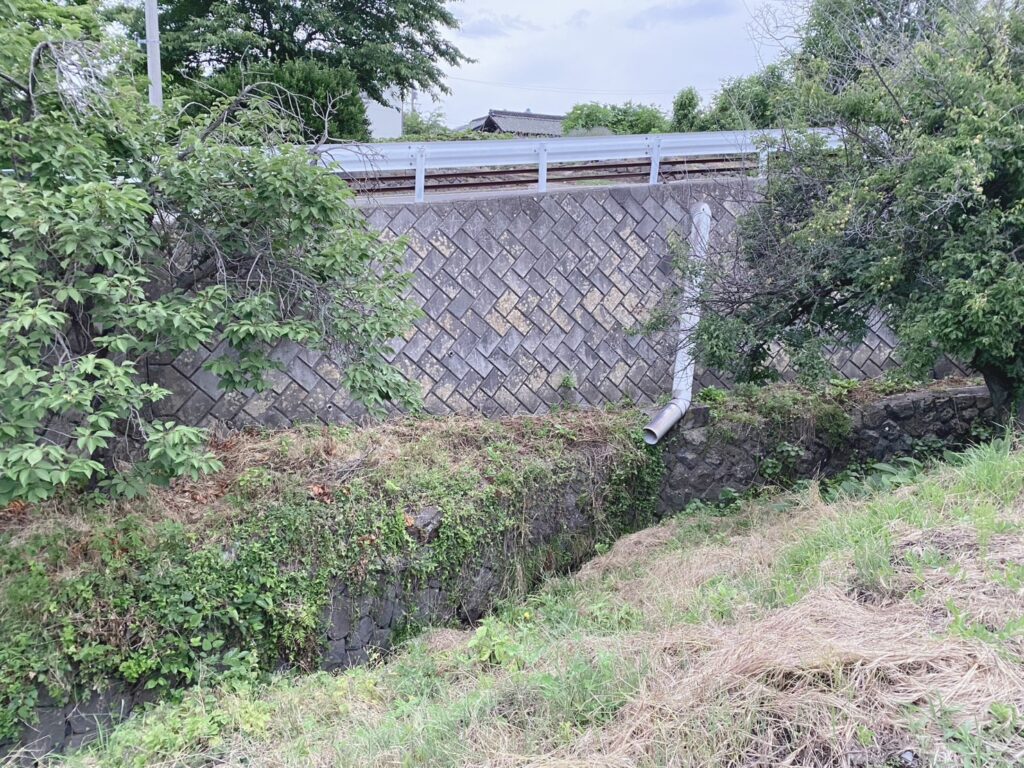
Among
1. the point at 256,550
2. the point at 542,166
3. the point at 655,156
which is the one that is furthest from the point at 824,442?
the point at 256,550

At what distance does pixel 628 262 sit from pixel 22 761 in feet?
22.1

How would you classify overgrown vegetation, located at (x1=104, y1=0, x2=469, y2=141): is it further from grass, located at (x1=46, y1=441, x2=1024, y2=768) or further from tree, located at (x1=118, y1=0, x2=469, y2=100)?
grass, located at (x1=46, y1=441, x2=1024, y2=768)

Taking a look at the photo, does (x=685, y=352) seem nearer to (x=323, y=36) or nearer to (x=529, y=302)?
(x=529, y=302)

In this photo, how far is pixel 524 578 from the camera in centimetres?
555

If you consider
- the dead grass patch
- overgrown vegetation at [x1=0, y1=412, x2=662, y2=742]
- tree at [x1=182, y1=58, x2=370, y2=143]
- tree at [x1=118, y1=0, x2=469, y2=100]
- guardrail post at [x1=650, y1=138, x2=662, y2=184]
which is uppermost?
tree at [x1=118, y1=0, x2=469, y2=100]

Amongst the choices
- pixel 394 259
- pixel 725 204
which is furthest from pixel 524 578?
pixel 725 204

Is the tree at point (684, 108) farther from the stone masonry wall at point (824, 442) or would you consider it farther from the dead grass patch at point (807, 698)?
the dead grass patch at point (807, 698)

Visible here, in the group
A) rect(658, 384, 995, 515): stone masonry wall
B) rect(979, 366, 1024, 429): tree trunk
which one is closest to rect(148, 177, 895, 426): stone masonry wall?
rect(658, 384, 995, 515): stone masonry wall

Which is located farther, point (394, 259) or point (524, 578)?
point (524, 578)

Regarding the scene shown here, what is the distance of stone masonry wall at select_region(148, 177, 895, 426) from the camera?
660 centimetres

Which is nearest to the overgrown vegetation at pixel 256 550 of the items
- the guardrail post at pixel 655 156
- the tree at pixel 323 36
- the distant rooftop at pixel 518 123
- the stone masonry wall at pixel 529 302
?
the stone masonry wall at pixel 529 302

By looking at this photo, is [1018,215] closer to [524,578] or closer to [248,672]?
[524,578]

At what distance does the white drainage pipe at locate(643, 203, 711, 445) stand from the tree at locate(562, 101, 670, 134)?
46.2ft

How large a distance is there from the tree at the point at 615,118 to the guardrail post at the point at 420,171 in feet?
48.6
